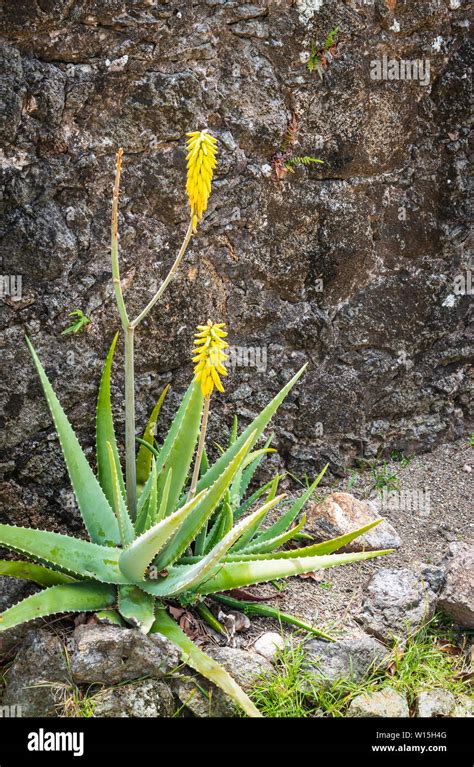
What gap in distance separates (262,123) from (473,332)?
5.66 ft

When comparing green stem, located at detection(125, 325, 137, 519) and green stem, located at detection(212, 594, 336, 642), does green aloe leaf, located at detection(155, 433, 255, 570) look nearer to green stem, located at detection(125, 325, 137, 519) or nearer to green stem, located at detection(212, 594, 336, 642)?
green stem, located at detection(125, 325, 137, 519)

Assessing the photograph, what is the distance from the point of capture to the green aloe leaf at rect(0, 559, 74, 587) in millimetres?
3018

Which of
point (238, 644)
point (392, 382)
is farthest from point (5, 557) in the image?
point (392, 382)

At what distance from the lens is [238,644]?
331 centimetres

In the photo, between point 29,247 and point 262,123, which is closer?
point 29,247

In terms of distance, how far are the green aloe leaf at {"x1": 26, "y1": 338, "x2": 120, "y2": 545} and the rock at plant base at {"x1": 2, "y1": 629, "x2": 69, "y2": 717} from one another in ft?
1.44

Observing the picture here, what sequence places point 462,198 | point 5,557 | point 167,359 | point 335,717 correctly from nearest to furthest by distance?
point 335,717 → point 5,557 → point 167,359 → point 462,198

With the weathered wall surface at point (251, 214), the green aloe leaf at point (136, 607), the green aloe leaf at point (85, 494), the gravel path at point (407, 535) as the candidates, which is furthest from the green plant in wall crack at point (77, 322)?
the gravel path at point (407, 535)

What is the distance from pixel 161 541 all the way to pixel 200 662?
46cm

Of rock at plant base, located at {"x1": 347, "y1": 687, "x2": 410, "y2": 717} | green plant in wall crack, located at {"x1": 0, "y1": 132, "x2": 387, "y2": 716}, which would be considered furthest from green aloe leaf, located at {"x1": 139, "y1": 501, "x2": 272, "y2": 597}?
rock at plant base, located at {"x1": 347, "y1": 687, "x2": 410, "y2": 717}

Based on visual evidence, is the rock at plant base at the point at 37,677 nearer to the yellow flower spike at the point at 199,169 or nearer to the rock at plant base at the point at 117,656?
the rock at plant base at the point at 117,656

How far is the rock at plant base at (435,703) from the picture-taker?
3141 mm

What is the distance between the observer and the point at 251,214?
12.9ft

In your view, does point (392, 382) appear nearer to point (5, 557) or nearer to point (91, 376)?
point (91, 376)
